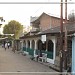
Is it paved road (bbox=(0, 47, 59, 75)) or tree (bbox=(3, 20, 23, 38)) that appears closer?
paved road (bbox=(0, 47, 59, 75))

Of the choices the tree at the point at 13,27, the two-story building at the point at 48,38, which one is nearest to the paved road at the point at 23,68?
the two-story building at the point at 48,38

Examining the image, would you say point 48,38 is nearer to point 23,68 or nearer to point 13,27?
point 23,68

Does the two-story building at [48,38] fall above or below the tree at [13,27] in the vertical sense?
below

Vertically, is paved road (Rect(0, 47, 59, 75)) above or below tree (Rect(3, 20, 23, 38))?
below

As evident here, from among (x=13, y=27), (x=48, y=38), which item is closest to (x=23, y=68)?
(x=48, y=38)

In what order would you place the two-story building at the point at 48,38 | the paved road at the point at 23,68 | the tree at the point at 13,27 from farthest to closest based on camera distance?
the tree at the point at 13,27 < the two-story building at the point at 48,38 < the paved road at the point at 23,68

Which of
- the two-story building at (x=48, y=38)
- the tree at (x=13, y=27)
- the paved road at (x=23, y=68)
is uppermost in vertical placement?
the tree at (x=13, y=27)

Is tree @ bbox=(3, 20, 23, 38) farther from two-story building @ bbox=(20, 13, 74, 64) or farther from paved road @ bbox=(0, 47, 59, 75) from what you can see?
paved road @ bbox=(0, 47, 59, 75)

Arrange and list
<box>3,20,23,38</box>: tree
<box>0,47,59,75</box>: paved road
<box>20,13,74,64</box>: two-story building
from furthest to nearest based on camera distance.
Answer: <box>3,20,23,38</box>: tree < <box>20,13,74,64</box>: two-story building < <box>0,47,59,75</box>: paved road

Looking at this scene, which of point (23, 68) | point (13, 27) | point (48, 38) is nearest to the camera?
point (23, 68)

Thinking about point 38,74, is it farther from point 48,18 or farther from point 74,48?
point 48,18

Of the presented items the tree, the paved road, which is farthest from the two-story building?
the tree

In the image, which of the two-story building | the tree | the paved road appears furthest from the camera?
the tree

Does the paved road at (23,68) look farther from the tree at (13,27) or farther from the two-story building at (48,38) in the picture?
the tree at (13,27)
